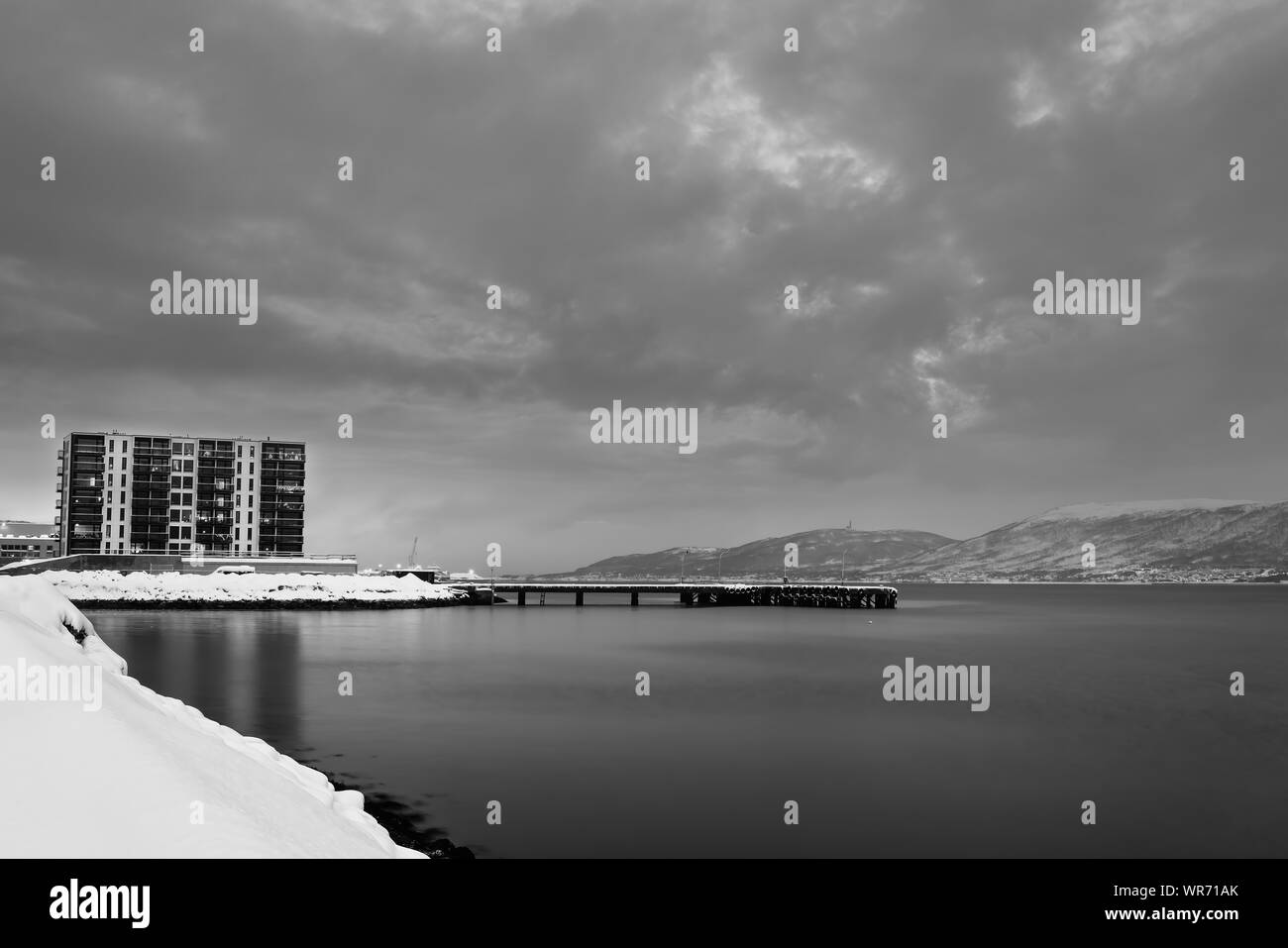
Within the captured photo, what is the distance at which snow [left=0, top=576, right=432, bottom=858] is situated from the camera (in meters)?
7.71

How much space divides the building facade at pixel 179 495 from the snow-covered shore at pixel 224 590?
126 ft

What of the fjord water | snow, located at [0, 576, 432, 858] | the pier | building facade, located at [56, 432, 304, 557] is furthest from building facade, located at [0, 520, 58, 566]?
snow, located at [0, 576, 432, 858]

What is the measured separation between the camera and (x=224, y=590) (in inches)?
4161

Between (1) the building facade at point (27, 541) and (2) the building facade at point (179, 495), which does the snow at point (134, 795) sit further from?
(1) the building facade at point (27, 541)

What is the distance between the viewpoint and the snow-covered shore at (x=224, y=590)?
334 feet

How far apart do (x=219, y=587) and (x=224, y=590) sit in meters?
1.56

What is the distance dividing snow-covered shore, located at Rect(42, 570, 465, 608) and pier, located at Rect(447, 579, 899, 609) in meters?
28.3

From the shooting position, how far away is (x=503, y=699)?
39.2 metres

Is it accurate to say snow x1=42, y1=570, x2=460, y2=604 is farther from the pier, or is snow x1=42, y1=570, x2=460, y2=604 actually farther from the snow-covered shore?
the pier

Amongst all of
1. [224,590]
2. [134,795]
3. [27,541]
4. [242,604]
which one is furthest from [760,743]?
[27,541]

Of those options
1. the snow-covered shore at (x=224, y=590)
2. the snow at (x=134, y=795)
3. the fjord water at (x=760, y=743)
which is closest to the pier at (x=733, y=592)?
the snow-covered shore at (x=224, y=590)

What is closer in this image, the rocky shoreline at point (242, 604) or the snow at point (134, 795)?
the snow at point (134, 795)
